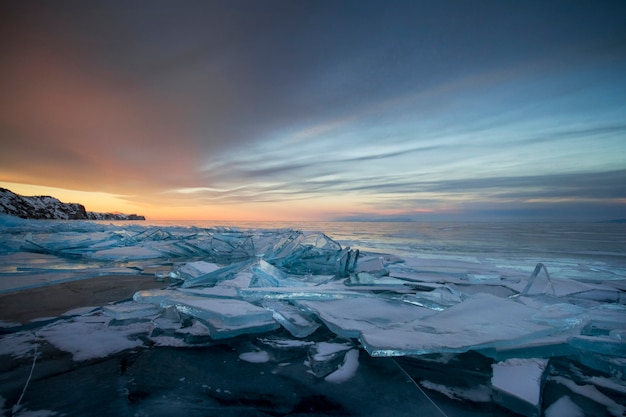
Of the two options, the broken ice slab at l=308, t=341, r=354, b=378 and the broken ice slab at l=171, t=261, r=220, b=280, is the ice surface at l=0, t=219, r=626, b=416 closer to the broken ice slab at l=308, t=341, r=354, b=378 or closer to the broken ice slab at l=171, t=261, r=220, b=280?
the broken ice slab at l=308, t=341, r=354, b=378

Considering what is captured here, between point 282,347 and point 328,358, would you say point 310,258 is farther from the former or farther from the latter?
point 328,358

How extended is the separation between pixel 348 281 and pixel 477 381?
172cm

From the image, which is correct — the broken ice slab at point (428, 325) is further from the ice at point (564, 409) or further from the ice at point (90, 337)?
the ice at point (90, 337)

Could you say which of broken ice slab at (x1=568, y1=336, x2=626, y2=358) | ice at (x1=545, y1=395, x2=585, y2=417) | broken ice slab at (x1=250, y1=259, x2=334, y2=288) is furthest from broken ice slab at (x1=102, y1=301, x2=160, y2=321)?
broken ice slab at (x1=568, y1=336, x2=626, y2=358)

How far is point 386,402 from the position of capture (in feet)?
3.04

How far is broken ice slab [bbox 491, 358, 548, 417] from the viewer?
34.4 inches

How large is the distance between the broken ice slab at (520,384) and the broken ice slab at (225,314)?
A: 3.46 ft

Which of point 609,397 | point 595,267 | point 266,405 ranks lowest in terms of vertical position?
point 595,267

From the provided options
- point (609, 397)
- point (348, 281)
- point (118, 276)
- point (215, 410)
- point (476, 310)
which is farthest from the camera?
point (118, 276)

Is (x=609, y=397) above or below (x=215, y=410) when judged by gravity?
below

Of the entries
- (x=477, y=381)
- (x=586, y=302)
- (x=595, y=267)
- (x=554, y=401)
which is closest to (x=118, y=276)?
(x=477, y=381)

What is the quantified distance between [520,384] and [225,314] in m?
1.33

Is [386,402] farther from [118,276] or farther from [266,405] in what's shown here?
[118,276]

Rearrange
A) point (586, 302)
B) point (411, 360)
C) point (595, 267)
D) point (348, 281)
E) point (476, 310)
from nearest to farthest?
point (411, 360), point (476, 310), point (586, 302), point (348, 281), point (595, 267)
